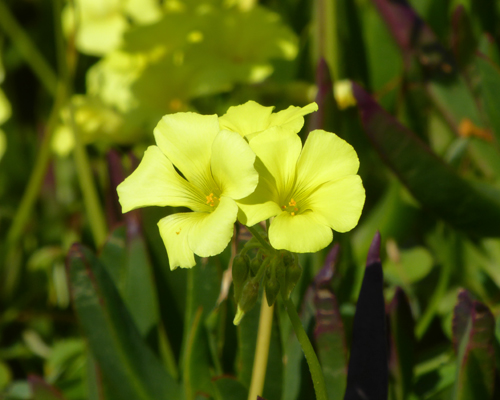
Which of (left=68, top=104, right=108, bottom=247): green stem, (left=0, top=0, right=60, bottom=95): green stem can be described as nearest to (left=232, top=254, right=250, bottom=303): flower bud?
(left=68, top=104, right=108, bottom=247): green stem

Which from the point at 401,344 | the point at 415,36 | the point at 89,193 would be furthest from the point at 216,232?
the point at 415,36

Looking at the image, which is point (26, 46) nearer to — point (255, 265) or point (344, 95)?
point (344, 95)

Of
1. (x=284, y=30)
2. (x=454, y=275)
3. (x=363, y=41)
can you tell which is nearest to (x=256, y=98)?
(x=284, y=30)

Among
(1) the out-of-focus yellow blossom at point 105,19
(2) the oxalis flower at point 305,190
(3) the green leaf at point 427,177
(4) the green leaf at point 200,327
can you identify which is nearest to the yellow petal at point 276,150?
(2) the oxalis flower at point 305,190

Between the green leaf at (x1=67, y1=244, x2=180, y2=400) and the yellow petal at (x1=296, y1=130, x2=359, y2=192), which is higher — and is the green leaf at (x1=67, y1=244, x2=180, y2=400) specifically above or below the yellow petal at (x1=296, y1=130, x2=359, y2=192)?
below

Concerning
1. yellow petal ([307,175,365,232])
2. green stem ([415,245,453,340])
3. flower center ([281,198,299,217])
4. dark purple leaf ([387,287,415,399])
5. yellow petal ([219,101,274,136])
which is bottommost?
green stem ([415,245,453,340])

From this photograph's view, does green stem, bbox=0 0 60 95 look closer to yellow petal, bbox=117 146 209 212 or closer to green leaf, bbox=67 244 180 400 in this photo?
→ green leaf, bbox=67 244 180 400

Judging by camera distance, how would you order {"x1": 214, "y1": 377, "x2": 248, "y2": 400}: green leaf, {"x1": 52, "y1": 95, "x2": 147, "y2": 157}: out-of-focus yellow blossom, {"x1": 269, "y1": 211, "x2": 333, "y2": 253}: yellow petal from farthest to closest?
{"x1": 52, "y1": 95, "x2": 147, "y2": 157}: out-of-focus yellow blossom < {"x1": 214, "y1": 377, "x2": 248, "y2": 400}: green leaf < {"x1": 269, "y1": 211, "x2": 333, "y2": 253}: yellow petal
